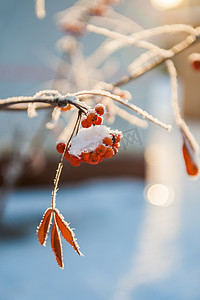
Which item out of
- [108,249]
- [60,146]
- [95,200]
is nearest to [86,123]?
[60,146]

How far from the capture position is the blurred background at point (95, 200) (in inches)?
147

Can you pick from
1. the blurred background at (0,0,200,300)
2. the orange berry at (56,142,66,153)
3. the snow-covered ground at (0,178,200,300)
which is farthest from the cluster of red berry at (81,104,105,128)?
the snow-covered ground at (0,178,200,300)

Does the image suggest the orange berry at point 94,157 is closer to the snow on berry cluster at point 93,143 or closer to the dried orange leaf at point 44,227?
the snow on berry cluster at point 93,143

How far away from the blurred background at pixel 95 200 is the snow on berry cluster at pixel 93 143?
5.86 feet

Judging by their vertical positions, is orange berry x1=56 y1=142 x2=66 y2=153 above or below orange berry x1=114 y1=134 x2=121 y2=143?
above

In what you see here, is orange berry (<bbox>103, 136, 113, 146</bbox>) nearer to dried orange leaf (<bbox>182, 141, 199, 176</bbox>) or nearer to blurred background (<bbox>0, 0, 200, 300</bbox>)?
dried orange leaf (<bbox>182, 141, 199, 176</bbox>)

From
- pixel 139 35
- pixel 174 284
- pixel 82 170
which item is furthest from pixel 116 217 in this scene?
pixel 139 35

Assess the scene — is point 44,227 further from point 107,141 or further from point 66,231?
point 107,141

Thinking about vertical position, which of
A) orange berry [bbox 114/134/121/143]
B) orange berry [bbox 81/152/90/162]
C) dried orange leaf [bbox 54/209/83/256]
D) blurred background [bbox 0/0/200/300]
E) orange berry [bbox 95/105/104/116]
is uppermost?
blurred background [bbox 0/0/200/300]

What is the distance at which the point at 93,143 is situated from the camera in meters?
0.80

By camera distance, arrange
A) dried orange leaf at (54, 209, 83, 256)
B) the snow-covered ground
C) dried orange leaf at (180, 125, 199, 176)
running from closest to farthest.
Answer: dried orange leaf at (54, 209, 83, 256) < dried orange leaf at (180, 125, 199, 176) < the snow-covered ground

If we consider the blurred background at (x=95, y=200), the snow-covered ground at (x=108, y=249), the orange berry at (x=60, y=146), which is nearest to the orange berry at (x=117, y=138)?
the orange berry at (x=60, y=146)

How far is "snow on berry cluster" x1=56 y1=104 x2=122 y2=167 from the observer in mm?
770

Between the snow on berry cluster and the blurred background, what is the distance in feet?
5.86
